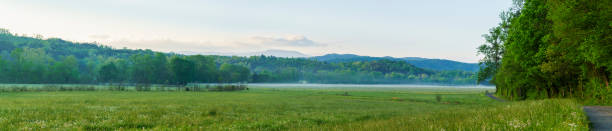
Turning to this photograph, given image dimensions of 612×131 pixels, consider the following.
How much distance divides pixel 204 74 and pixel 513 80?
538ft

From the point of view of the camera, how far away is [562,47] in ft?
108

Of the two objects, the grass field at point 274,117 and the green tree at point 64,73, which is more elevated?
the green tree at point 64,73

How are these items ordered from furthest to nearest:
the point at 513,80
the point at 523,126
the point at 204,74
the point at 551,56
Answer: the point at 204,74 < the point at 513,80 < the point at 551,56 < the point at 523,126

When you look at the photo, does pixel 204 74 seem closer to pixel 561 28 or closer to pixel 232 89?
pixel 232 89

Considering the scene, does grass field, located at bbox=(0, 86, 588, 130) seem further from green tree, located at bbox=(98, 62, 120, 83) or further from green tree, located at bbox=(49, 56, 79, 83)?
green tree, located at bbox=(49, 56, 79, 83)

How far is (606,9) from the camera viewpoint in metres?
23.9

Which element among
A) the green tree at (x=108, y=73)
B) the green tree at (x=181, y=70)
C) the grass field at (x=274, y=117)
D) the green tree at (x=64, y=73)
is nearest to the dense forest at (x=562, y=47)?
the grass field at (x=274, y=117)

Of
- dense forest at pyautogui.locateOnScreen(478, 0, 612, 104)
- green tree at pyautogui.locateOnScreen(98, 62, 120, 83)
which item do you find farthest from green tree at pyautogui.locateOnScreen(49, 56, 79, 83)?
dense forest at pyautogui.locateOnScreen(478, 0, 612, 104)

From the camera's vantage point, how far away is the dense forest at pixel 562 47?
25469 millimetres

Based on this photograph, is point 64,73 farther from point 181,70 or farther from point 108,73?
point 181,70

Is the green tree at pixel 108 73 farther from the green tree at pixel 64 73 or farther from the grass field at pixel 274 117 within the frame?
the grass field at pixel 274 117

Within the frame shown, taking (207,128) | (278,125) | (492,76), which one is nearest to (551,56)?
(278,125)

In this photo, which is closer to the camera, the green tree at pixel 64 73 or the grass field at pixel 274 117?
the grass field at pixel 274 117

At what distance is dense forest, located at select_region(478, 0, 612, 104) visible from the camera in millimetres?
25469
